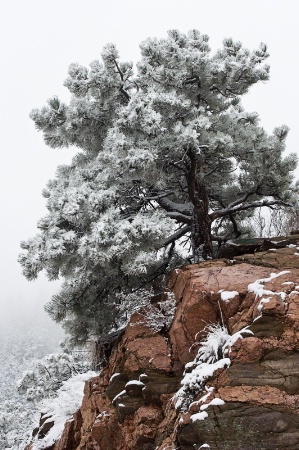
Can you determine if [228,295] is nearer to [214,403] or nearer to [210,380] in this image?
[210,380]

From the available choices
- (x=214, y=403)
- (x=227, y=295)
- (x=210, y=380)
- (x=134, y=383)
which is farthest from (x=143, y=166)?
(x=214, y=403)

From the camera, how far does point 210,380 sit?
504cm

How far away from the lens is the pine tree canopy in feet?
26.2

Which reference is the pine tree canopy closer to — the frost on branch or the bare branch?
the bare branch

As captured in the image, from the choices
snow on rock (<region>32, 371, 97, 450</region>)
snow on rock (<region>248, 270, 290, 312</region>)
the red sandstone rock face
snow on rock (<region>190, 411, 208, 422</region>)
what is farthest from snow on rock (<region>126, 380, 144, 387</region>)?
snow on rock (<region>32, 371, 97, 450</region>)

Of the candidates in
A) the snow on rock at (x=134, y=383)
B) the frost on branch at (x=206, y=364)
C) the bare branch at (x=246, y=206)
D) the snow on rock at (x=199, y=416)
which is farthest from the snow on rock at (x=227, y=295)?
the bare branch at (x=246, y=206)

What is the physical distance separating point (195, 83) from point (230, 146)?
1924 mm

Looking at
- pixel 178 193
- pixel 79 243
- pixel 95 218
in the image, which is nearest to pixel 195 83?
pixel 178 193

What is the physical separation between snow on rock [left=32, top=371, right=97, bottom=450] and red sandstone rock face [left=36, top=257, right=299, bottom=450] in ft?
1.69

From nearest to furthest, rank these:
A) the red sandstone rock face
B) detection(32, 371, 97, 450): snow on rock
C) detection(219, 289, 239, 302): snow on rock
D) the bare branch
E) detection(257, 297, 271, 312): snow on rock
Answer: the red sandstone rock face, detection(257, 297, 271, 312): snow on rock, detection(219, 289, 239, 302): snow on rock, detection(32, 371, 97, 450): snow on rock, the bare branch

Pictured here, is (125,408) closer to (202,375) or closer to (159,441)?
(159,441)

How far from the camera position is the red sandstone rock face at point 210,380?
4480 mm

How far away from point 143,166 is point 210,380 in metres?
4.52

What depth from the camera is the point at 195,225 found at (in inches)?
370
